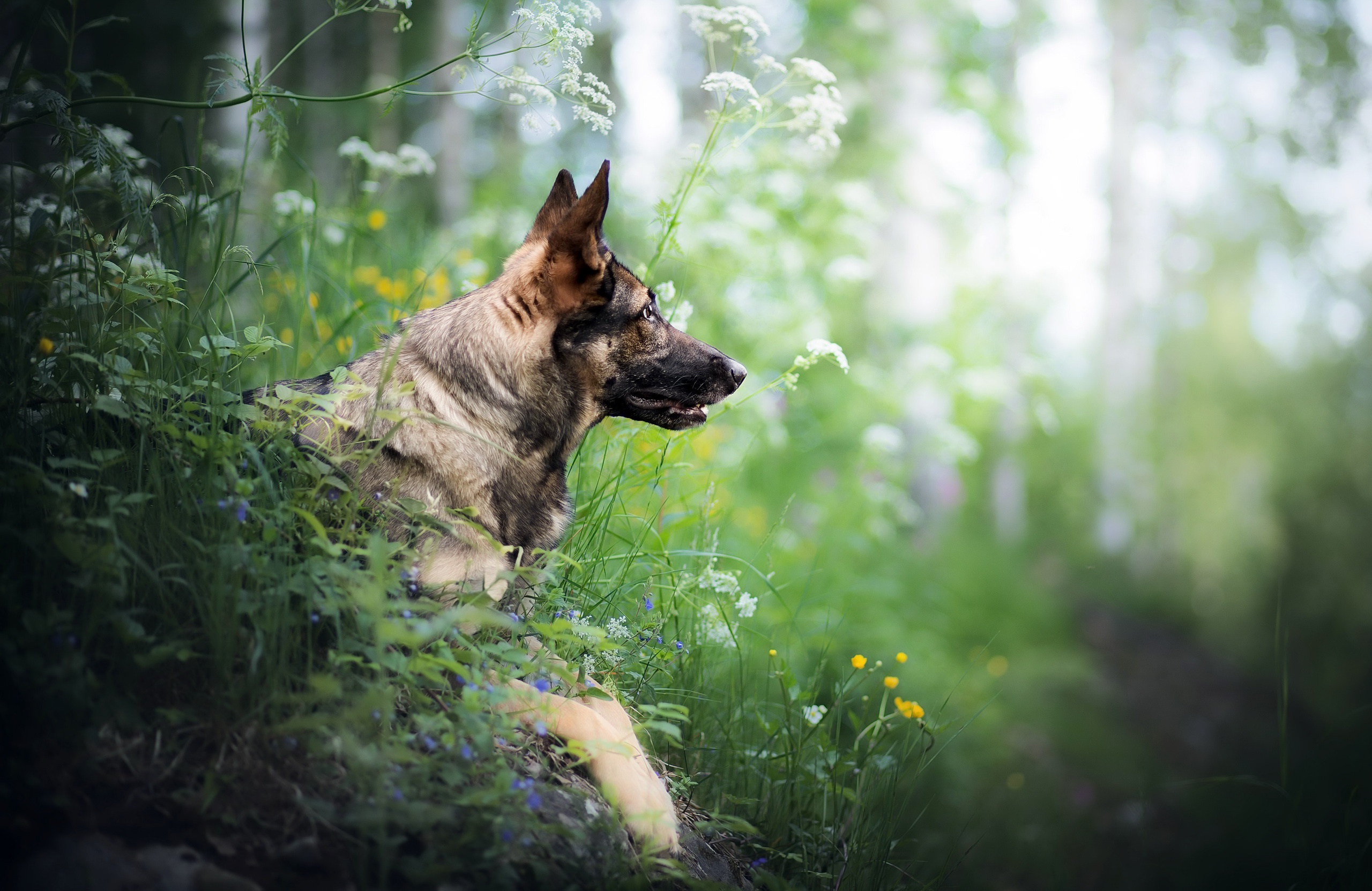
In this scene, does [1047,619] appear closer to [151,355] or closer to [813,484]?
[813,484]

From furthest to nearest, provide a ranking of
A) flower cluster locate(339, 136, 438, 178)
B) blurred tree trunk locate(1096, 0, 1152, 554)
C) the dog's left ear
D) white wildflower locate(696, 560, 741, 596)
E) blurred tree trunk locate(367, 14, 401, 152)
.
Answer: blurred tree trunk locate(367, 14, 401, 152) < blurred tree trunk locate(1096, 0, 1152, 554) < flower cluster locate(339, 136, 438, 178) < white wildflower locate(696, 560, 741, 596) < the dog's left ear

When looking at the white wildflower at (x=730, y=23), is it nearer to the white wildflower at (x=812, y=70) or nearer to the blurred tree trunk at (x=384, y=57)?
the white wildflower at (x=812, y=70)

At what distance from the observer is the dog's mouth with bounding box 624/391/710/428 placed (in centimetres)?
284

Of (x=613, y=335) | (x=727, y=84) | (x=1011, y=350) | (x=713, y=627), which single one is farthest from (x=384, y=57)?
(x=713, y=627)

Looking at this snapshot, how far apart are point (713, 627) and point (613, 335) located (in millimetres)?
1070

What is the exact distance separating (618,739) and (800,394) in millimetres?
3594

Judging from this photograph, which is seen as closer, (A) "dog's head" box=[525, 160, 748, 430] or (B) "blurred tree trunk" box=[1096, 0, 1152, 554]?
(A) "dog's head" box=[525, 160, 748, 430]

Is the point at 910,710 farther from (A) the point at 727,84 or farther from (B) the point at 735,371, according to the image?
(A) the point at 727,84

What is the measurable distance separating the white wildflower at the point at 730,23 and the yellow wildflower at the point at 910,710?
234 centimetres

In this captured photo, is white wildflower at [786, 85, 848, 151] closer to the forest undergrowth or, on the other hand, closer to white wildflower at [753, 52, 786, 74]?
the forest undergrowth

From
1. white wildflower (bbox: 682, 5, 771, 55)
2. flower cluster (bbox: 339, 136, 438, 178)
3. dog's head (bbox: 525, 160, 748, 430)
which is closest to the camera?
dog's head (bbox: 525, 160, 748, 430)

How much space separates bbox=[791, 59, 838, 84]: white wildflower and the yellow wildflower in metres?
2.22

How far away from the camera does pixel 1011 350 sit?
16.0 meters

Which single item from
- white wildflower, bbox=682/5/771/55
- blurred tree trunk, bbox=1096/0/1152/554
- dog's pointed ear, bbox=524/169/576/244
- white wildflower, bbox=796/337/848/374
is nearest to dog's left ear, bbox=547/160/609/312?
dog's pointed ear, bbox=524/169/576/244
